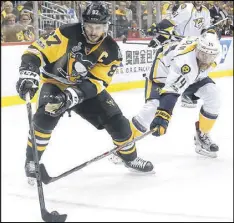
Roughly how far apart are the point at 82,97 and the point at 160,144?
1304 mm

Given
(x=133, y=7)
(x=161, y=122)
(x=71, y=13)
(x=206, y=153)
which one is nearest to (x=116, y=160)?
(x=161, y=122)

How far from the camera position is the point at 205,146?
3262 mm

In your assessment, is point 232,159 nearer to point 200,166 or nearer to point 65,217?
point 200,166

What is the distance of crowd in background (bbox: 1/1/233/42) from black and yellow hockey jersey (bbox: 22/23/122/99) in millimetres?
2035

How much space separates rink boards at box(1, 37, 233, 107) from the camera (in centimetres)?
505

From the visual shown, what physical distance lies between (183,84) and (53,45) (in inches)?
28.1

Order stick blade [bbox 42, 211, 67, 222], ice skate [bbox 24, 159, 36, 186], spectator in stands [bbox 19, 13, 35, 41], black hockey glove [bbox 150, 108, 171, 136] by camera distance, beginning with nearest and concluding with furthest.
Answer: stick blade [bbox 42, 211, 67, 222]
ice skate [bbox 24, 159, 36, 186]
black hockey glove [bbox 150, 108, 171, 136]
spectator in stands [bbox 19, 13, 35, 41]

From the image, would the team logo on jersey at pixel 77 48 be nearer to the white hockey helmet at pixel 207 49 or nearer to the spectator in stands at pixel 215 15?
the white hockey helmet at pixel 207 49

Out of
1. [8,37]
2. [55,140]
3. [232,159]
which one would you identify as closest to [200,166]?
[232,159]

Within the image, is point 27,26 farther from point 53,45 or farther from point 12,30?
point 53,45

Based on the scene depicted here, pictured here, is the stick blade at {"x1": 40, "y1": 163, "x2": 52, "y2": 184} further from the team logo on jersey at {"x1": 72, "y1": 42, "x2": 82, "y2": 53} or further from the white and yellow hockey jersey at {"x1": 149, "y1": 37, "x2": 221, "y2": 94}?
the white and yellow hockey jersey at {"x1": 149, "y1": 37, "x2": 221, "y2": 94}

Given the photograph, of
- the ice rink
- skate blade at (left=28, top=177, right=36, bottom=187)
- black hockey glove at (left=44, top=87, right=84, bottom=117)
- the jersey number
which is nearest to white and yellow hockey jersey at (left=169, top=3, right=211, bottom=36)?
the ice rink

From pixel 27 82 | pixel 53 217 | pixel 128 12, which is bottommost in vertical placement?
pixel 53 217

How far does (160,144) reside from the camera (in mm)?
3633
